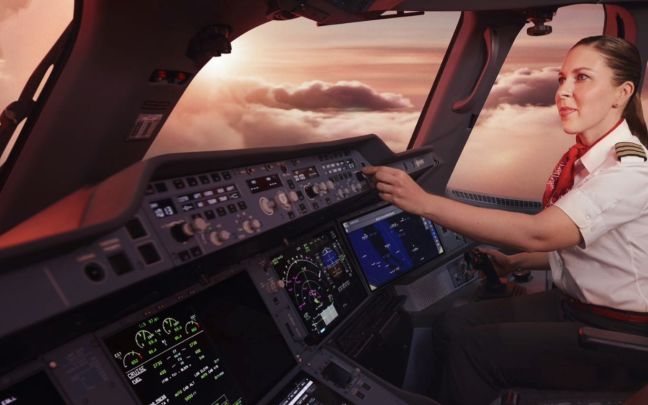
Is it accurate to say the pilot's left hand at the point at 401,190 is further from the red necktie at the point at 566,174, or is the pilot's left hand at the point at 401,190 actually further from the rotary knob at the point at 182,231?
the rotary knob at the point at 182,231

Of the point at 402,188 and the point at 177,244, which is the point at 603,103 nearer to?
the point at 402,188

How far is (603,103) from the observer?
1.48 meters

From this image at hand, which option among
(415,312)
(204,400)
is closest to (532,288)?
(415,312)

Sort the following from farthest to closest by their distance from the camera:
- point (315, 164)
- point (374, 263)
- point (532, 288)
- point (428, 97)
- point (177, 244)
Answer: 1. point (428, 97)
2. point (532, 288)
3. point (374, 263)
4. point (315, 164)
5. point (177, 244)

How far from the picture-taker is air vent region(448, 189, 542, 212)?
3.01m

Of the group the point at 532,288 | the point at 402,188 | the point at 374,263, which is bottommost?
the point at 532,288

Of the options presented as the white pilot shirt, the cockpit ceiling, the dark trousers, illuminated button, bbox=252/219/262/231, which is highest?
the cockpit ceiling

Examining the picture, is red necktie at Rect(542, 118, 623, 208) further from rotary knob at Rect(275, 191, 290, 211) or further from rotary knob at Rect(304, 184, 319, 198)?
rotary knob at Rect(275, 191, 290, 211)

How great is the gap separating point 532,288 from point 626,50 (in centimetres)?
143

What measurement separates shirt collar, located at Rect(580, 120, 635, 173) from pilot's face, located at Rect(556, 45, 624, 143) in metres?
0.04

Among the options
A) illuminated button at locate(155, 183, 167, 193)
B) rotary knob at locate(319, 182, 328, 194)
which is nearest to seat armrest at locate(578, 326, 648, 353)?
rotary knob at locate(319, 182, 328, 194)

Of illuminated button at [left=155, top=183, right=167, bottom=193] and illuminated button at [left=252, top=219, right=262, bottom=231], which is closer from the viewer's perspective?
illuminated button at [left=155, top=183, right=167, bottom=193]

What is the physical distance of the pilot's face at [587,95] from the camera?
1.47 m

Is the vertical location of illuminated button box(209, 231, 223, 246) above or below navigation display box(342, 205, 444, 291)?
above
